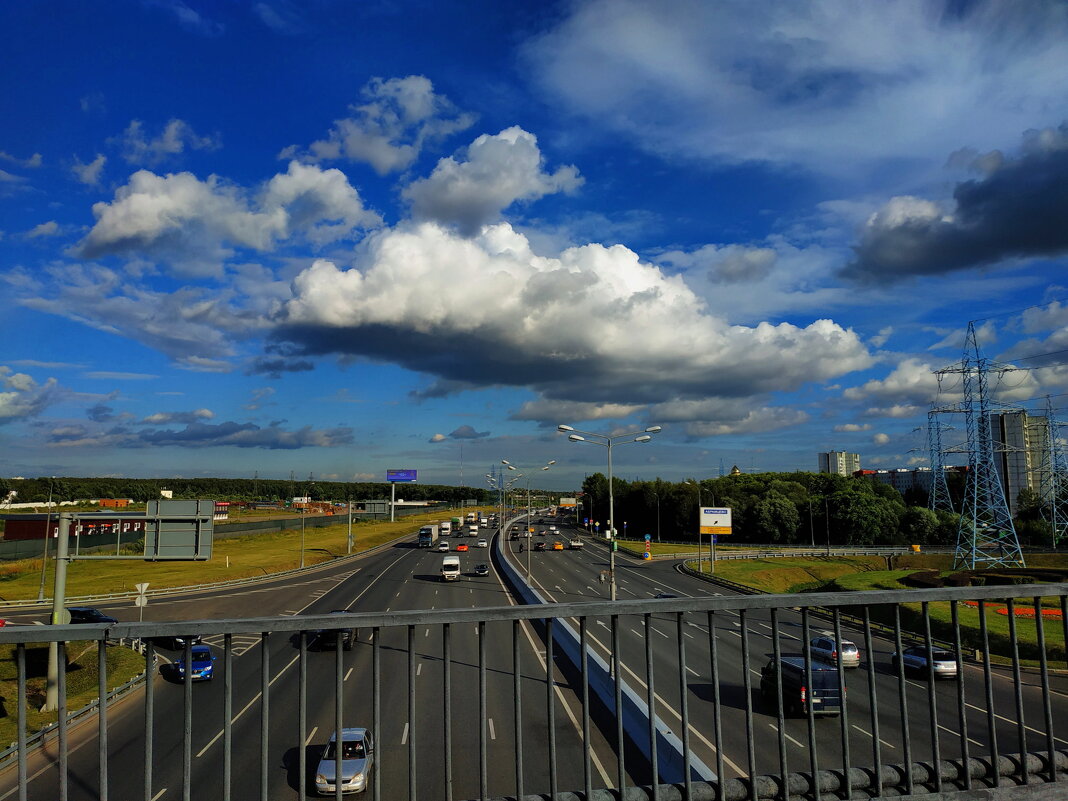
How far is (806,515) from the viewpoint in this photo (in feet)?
415

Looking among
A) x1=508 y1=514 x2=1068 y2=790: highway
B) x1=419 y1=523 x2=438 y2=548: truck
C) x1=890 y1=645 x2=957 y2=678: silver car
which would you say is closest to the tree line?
x1=419 y1=523 x2=438 y2=548: truck

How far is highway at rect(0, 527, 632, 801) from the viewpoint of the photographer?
6566 millimetres

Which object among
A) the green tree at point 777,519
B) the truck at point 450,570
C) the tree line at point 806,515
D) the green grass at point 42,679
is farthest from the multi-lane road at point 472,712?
the tree line at point 806,515

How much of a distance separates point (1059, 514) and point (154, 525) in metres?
124

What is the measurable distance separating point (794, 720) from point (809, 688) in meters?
1.25

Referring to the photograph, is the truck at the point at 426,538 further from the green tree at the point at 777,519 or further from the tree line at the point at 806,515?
the green tree at the point at 777,519

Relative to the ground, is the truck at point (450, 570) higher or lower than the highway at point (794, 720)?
lower

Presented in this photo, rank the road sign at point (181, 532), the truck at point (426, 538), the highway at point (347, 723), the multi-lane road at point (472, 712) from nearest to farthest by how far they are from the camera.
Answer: the multi-lane road at point (472, 712), the highway at point (347, 723), the road sign at point (181, 532), the truck at point (426, 538)

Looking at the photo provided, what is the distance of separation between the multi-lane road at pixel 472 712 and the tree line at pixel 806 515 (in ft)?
241

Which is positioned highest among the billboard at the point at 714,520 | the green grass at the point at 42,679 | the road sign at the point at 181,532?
the road sign at the point at 181,532

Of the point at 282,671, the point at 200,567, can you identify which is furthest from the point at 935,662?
the point at 200,567

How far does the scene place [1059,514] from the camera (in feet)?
342

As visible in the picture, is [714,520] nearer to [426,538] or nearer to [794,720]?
[426,538]

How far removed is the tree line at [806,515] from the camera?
115188 millimetres
